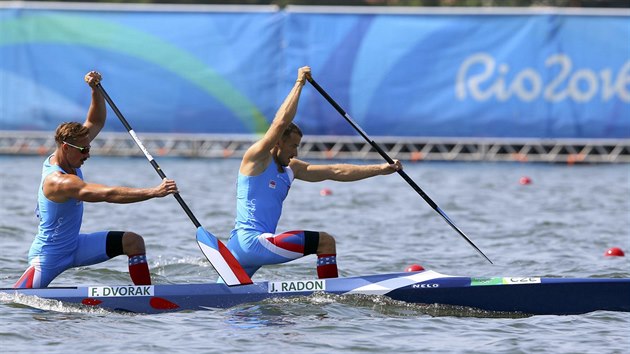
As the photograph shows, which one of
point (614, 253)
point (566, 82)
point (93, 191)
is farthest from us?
point (566, 82)

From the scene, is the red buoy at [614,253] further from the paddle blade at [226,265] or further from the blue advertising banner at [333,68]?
the blue advertising banner at [333,68]

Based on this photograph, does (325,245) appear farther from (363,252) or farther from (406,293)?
(363,252)

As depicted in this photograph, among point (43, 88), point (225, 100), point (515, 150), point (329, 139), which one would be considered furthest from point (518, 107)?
point (43, 88)

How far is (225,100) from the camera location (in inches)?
952

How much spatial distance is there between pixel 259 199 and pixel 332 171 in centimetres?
84

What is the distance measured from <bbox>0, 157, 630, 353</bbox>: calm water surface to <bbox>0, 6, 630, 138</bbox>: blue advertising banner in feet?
3.20

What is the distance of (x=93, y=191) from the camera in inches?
386

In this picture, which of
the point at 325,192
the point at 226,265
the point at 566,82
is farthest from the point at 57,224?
the point at 566,82

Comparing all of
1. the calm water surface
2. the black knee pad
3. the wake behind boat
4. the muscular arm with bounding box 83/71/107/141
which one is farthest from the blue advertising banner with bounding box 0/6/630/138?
the black knee pad

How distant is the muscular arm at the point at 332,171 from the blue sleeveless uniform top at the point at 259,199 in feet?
1.18

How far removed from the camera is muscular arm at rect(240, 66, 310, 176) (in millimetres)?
10336

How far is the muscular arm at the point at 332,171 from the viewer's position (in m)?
11.1

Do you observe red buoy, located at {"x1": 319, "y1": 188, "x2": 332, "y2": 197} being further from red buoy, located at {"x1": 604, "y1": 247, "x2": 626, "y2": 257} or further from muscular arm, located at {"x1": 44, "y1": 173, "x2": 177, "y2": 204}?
muscular arm, located at {"x1": 44, "y1": 173, "x2": 177, "y2": 204}

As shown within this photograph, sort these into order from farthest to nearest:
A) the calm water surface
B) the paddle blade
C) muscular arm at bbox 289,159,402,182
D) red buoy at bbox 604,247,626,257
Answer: red buoy at bbox 604,247,626,257
muscular arm at bbox 289,159,402,182
the paddle blade
the calm water surface
